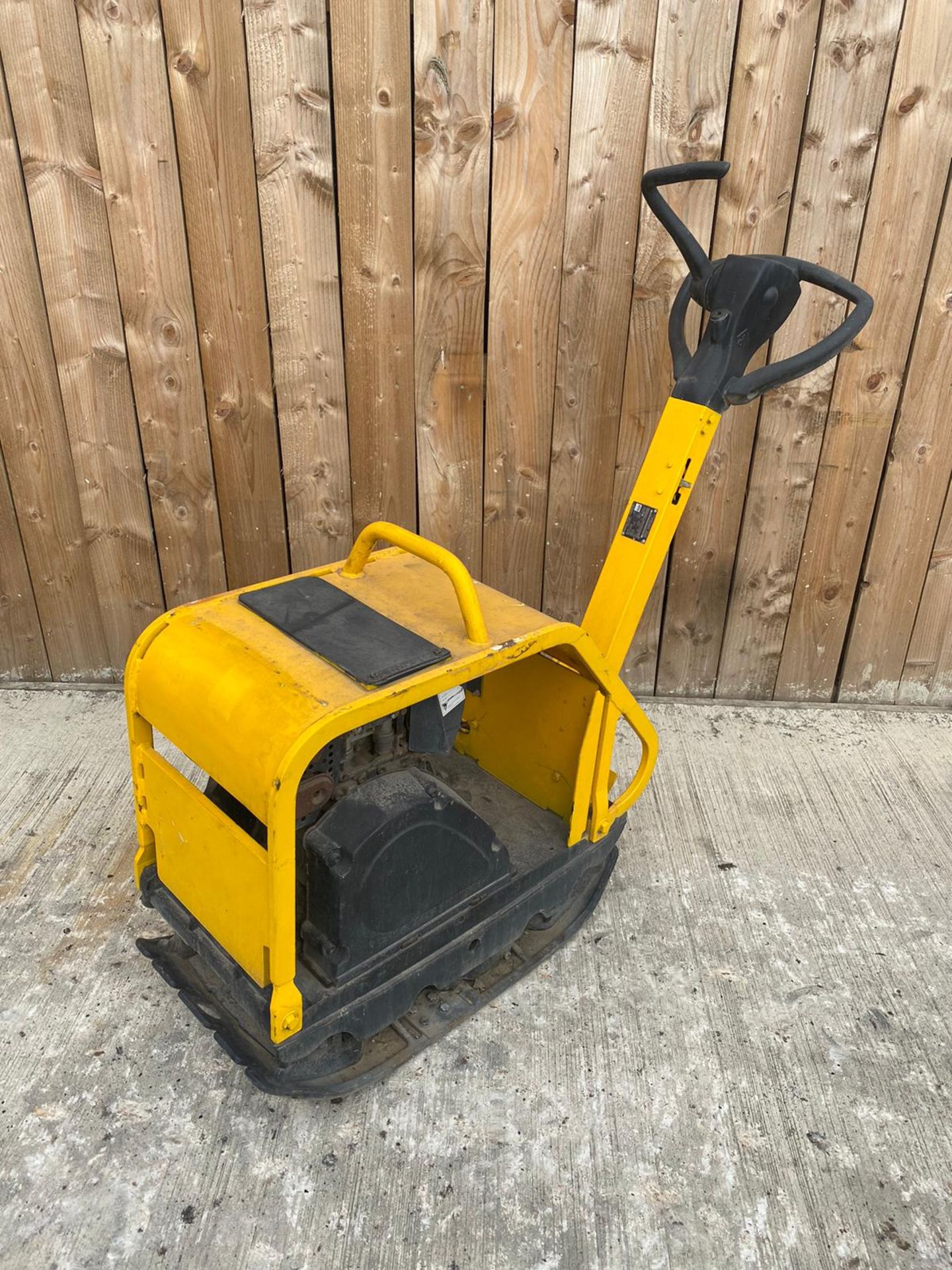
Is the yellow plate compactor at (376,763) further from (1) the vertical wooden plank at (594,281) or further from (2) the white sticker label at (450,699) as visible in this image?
(1) the vertical wooden plank at (594,281)

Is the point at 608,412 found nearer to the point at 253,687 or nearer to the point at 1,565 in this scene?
the point at 253,687

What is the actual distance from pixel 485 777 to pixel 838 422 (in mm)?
1556

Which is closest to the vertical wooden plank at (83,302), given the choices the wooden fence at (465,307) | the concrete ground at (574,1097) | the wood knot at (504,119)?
the wooden fence at (465,307)

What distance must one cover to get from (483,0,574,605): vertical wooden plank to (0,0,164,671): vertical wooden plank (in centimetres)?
110

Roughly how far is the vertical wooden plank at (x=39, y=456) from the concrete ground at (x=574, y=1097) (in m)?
0.77

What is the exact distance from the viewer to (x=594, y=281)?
2475 mm

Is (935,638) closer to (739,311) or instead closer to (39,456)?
(739,311)

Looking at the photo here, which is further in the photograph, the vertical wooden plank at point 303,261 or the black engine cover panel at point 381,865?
the vertical wooden plank at point 303,261

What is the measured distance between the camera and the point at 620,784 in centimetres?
263

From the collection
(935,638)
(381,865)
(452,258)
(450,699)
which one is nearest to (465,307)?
(452,258)

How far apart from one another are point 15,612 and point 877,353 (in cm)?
292

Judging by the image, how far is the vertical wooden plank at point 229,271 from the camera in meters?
2.23

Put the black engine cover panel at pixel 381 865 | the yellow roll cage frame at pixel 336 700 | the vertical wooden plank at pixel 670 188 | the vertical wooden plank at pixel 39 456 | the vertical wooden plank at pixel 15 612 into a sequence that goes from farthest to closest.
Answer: the vertical wooden plank at pixel 15 612 → the vertical wooden plank at pixel 39 456 → the vertical wooden plank at pixel 670 188 → the black engine cover panel at pixel 381 865 → the yellow roll cage frame at pixel 336 700

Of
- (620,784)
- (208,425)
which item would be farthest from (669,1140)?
(208,425)
